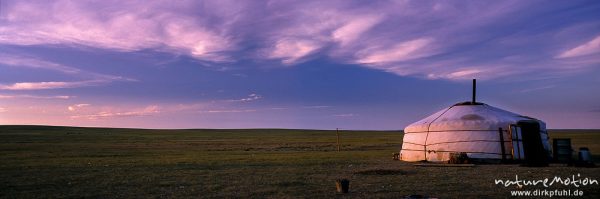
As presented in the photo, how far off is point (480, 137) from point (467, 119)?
1.05m

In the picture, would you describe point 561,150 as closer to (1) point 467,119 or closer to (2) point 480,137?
(2) point 480,137

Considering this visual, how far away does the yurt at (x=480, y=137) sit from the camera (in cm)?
1825

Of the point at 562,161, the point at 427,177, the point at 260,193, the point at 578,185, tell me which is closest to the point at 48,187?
the point at 260,193

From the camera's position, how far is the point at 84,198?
1098 cm

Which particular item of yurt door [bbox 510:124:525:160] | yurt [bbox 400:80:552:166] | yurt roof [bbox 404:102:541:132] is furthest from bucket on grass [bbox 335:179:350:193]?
yurt roof [bbox 404:102:541:132]

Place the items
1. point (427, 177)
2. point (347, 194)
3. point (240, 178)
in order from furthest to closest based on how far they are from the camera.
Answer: point (240, 178) < point (427, 177) < point (347, 194)

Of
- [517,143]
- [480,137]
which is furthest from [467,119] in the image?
[517,143]

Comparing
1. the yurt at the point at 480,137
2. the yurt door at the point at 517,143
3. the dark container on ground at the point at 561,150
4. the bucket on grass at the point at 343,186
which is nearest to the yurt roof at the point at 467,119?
the yurt at the point at 480,137

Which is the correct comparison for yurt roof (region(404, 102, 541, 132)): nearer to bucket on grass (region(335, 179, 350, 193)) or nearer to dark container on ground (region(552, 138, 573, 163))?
dark container on ground (region(552, 138, 573, 163))

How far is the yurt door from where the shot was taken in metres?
18.1

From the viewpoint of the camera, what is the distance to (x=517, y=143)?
18281mm

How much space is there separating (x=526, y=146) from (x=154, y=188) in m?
13.4

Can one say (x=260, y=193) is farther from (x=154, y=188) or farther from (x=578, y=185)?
(x=578, y=185)

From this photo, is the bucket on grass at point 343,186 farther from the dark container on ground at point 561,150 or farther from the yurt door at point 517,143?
the dark container on ground at point 561,150
